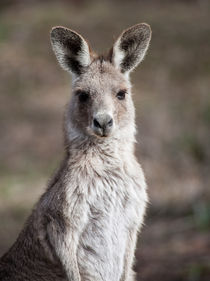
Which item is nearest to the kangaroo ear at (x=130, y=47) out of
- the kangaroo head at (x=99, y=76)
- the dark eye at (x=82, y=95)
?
the kangaroo head at (x=99, y=76)

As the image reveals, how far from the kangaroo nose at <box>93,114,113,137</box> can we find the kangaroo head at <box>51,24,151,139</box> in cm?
7

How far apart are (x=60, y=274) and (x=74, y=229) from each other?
0.34 meters

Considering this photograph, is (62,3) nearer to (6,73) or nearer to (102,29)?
(102,29)

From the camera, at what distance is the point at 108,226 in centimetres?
543

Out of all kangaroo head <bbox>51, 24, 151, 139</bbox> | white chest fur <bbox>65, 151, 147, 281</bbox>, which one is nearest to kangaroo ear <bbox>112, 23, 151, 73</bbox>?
kangaroo head <bbox>51, 24, 151, 139</bbox>

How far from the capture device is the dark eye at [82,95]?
220 inches

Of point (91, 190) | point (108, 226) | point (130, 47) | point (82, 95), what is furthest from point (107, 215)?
point (130, 47)

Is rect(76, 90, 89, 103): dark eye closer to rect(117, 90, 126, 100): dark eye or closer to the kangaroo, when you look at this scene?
the kangaroo

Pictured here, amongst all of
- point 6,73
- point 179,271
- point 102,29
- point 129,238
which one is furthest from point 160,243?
point 102,29

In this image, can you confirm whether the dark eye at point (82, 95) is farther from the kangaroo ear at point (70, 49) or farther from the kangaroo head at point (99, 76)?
the kangaroo ear at point (70, 49)

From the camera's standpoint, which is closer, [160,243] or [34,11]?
[160,243]

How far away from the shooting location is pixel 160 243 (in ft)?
28.5

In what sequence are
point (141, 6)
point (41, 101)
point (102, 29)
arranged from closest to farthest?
point (41, 101), point (102, 29), point (141, 6)

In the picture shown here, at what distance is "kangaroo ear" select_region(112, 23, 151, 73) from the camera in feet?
18.5
